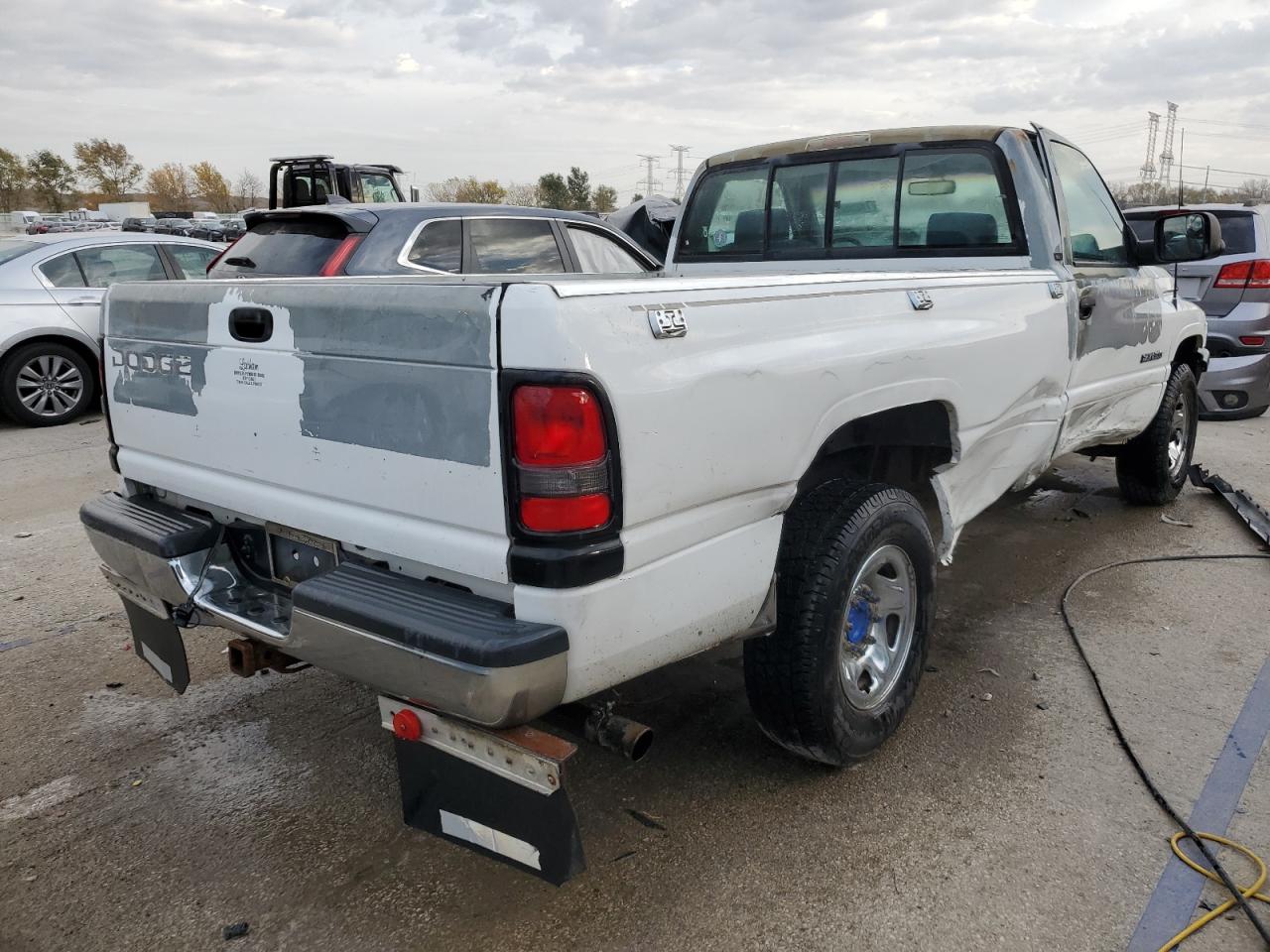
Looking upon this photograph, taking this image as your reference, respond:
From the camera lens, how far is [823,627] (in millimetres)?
2664

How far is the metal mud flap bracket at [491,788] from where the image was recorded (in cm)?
210

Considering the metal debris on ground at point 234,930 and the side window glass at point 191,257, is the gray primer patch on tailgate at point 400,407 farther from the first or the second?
the side window glass at point 191,257

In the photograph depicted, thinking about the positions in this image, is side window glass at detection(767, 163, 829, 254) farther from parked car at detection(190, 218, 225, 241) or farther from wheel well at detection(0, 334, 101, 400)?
parked car at detection(190, 218, 225, 241)

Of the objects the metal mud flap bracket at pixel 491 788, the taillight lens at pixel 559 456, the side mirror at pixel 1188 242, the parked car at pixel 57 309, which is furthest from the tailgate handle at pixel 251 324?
the parked car at pixel 57 309

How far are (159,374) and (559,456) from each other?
155 cm

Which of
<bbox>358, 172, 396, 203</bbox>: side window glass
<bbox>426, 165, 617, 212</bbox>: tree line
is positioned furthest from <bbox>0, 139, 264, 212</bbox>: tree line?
<bbox>358, 172, 396, 203</bbox>: side window glass

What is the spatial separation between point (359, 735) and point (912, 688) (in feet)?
6.16

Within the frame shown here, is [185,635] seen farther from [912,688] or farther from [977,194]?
[977,194]

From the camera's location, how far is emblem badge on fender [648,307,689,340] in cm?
209

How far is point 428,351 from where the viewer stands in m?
2.11

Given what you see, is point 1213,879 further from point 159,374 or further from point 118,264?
point 118,264

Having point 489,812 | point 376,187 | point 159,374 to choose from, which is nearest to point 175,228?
point 376,187

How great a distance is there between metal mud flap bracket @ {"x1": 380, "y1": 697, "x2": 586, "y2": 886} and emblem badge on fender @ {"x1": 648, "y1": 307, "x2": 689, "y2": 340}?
2.98 feet

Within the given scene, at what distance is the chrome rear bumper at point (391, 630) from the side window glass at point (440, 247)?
4149 millimetres
